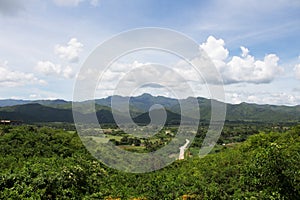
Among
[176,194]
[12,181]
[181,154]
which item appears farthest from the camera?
[181,154]

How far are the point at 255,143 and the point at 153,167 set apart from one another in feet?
49.7

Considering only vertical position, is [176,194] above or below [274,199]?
below

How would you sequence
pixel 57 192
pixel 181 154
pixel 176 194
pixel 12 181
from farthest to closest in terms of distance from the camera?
pixel 181 154 → pixel 176 194 → pixel 12 181 → pixel 57 192

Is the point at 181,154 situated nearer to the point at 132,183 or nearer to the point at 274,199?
the point at 132,183

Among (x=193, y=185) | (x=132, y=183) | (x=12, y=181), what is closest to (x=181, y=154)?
(x=132, y=183)

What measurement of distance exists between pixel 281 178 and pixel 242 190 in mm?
9816

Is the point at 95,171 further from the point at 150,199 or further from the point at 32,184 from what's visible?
the point at 32,184

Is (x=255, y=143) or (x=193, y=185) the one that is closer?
(x=193, y=185)

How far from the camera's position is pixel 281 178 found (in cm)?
1313

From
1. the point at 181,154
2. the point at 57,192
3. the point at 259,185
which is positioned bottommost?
the point at 181,154

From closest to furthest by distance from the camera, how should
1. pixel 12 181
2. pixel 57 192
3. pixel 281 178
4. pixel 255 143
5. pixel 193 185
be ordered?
pixel 281 178 → pixel 57 192 → pixel 12 181 → pixel 193 185 → pixel 255 143

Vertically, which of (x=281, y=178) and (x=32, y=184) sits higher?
(x=281, y=178)

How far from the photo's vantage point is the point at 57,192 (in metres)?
15.9

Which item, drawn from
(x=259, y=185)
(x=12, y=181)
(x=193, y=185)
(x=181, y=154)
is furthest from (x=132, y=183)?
(x=181, y=154)
